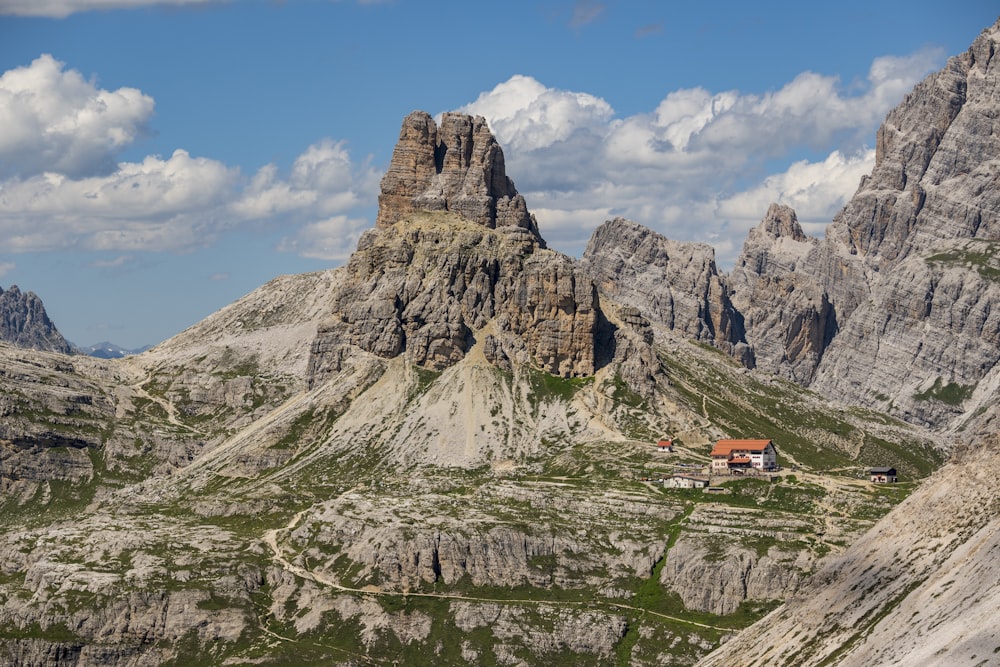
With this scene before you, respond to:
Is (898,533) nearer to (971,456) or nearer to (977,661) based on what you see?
(971,456)

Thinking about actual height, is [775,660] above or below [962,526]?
below

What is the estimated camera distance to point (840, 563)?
192 meters

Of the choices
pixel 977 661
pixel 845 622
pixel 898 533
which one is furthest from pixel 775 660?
pixel 977 661

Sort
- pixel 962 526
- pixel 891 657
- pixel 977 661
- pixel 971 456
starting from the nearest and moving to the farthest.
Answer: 1. pixel 977 661
2. pixel 891 657
3. pixel 962 526
4. pixel 971 456

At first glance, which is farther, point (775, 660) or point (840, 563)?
point (840, 563)

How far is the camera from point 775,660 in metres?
180

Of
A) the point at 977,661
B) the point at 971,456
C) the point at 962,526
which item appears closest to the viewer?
the point at 977,661

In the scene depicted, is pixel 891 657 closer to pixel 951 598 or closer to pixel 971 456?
pixel 951 598

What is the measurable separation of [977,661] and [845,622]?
1713 inches

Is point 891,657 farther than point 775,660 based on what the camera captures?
No

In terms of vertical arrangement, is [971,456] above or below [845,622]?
above

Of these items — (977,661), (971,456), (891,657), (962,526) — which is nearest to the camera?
(977,661)

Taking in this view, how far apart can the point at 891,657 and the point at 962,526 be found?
3011 centimetres

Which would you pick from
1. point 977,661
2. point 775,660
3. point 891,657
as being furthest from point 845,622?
point 977,661
